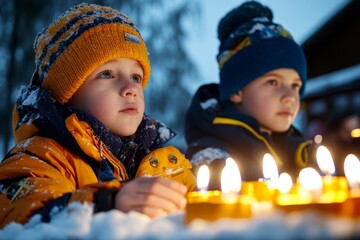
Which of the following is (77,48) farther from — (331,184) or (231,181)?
(331,184)

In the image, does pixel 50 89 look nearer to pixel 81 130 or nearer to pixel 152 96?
pixel 81 130

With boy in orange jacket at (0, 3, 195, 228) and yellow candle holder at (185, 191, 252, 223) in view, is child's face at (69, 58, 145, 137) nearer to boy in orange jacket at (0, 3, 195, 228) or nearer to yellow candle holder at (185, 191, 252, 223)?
boy in orange jacket at (0, 3, 195, 228)

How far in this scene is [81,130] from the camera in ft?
6.88

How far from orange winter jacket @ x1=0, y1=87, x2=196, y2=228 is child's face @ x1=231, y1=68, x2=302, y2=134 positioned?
1.28m

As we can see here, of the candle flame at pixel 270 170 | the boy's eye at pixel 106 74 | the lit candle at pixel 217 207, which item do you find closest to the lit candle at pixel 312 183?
the lit candle at pixel 217 207

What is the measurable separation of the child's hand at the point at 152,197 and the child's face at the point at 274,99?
2.22 meters

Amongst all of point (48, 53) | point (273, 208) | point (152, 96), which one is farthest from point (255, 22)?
point (152, 96)

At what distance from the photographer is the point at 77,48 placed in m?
2.41

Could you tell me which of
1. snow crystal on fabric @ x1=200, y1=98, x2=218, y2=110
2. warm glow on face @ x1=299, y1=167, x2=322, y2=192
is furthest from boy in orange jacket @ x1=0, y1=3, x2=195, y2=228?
snow crystal on fabric @ x1=200, y1=98, x2=218, y2=110

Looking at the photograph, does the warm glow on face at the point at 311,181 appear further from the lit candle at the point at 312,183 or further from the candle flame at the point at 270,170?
the candle flame at the point at 270,170

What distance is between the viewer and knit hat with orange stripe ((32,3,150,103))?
2.39 metres

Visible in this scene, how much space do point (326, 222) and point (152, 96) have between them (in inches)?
533

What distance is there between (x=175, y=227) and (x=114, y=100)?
4.31 feet

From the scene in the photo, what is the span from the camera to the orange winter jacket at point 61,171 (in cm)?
154
